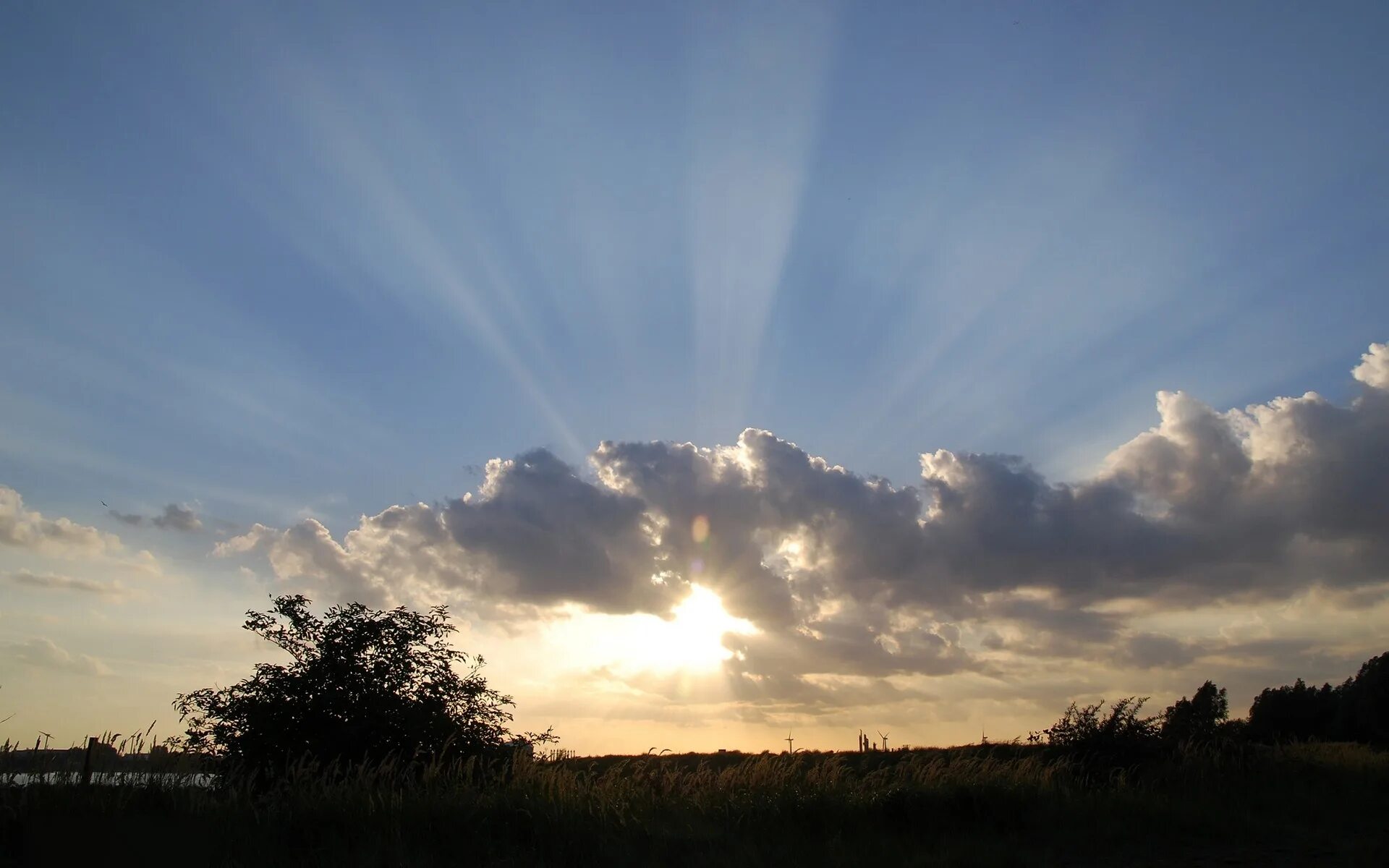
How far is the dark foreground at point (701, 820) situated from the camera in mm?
10117

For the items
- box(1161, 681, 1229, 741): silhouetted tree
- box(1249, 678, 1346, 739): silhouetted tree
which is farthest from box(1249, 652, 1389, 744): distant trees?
box(1161, 681, 1229, 741): silhouetted tree

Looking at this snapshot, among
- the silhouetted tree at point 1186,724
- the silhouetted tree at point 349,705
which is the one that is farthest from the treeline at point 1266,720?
the silhouetted tree at point 349,705

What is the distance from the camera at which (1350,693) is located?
58812 mm

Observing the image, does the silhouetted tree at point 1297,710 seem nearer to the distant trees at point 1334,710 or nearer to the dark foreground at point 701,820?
the distant trees at point 1334,710

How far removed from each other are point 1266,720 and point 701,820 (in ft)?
233

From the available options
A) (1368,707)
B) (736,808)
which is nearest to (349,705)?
(736,808)

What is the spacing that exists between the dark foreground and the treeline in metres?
3.34

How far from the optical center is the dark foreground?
1012cm

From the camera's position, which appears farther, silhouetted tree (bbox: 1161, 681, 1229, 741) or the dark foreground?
silhouetted tree (bbox: 1161, 681, 1229, 741)

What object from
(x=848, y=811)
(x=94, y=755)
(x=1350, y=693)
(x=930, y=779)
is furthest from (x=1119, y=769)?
(x=1350, y=693)

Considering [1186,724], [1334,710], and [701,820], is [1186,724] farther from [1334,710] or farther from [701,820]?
[1334,710]

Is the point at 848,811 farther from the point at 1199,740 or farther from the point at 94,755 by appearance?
the point at 1199,740

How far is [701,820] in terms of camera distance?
12641 mm

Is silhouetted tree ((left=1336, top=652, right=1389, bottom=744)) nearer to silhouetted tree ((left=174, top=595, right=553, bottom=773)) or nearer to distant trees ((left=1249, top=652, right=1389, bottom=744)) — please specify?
A: distant trees ((left=1249, top=652, right=1389, bottom=744))
